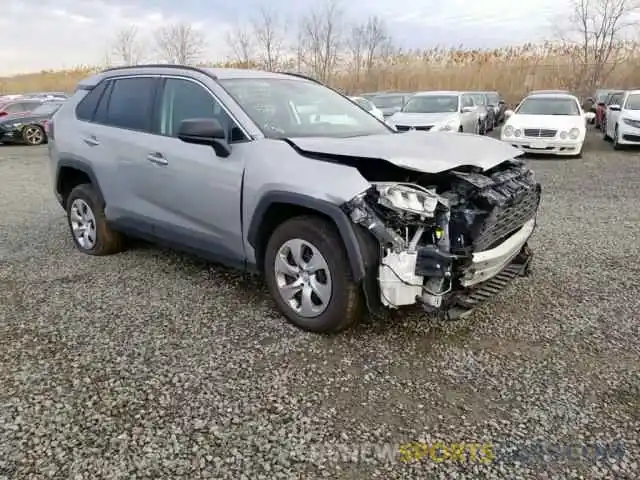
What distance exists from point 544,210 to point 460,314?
4607 mm

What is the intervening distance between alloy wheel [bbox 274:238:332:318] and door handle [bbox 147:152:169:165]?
4.26ft

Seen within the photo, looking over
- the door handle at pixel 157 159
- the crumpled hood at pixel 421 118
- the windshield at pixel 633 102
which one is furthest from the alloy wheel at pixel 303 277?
the windshield at pixel 633 102

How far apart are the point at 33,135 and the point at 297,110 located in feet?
56.2

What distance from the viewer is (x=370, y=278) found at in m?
3.13

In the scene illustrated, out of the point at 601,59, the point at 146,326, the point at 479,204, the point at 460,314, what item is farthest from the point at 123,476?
the point at 601,59

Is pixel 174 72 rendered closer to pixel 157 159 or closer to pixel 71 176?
pixel 157 159

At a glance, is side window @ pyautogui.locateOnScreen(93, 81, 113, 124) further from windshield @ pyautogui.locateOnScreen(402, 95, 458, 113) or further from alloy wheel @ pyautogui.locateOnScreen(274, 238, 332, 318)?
windshield @ pyautogui.locateOnScreen(402, 95, 458, 113)

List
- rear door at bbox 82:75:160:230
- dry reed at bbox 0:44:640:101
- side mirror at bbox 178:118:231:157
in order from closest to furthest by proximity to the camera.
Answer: side mirror at bbox 178:118:231:157, rear door at bbox 82:75:160:230, dry reed at bbox 0:44:640:101

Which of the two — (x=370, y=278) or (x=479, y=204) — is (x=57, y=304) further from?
(x=479, y=204)

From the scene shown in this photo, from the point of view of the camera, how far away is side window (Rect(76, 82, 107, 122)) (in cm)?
504

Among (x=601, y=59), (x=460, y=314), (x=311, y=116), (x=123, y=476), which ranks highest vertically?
(x=601, y=59)

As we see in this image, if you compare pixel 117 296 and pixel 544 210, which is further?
pixel 544 210

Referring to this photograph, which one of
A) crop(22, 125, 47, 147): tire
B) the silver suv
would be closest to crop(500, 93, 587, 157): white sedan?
the silver suv

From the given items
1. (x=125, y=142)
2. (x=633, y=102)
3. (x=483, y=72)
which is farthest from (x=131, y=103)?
(x=483, y=72)
